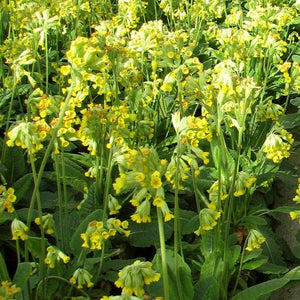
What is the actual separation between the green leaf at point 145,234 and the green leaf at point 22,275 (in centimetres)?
83

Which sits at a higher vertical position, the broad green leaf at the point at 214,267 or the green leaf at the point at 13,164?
the green leaf at the point at 13,164

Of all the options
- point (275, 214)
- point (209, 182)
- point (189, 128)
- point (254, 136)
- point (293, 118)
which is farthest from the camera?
point (293, 118)

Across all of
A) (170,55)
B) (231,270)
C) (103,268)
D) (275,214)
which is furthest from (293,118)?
(103,268)

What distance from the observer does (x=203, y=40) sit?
5.32 metres

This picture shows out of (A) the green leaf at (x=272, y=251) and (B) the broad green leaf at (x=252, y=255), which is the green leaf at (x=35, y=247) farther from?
(A) the green leaf at (x=272, y=251)

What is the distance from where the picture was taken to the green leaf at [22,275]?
78.3 inches

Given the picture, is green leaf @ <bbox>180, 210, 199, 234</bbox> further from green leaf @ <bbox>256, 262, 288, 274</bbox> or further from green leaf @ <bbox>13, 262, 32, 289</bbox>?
green leaf @ <bbox>13, 262, 32, 289</bbox>

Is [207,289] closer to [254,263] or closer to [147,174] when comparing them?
[254,263]

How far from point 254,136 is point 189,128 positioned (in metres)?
1.80

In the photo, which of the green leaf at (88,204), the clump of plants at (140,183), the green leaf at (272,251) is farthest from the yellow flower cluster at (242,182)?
the green leaf at (88,204)

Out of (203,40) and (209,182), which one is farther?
(203,40)

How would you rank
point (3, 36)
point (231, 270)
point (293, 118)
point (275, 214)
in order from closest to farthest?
1. point (231, 270)
2. point (275, 214)
3. point (293, 118)
4. point (3, 36)

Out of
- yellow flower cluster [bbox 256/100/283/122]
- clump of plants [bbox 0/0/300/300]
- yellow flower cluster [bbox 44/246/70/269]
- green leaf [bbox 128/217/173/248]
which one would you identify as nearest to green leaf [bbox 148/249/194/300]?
clump of plants [bbox 0/0/300/300]

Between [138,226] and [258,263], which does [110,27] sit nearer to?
[138,226]
